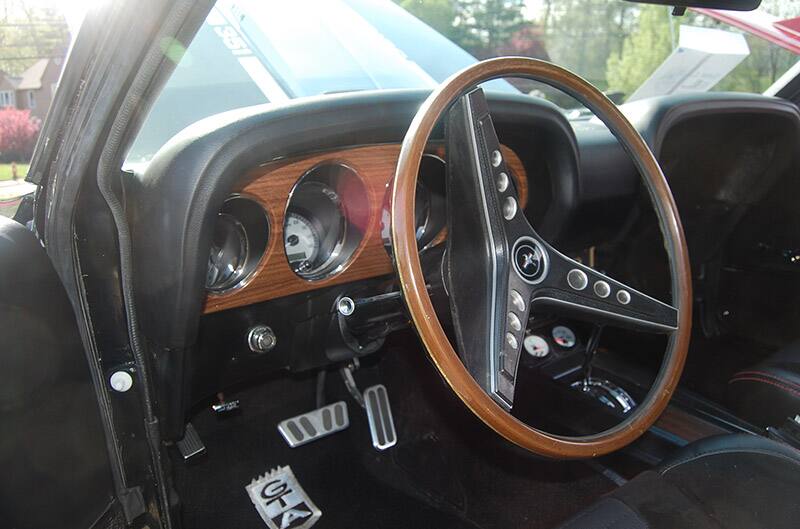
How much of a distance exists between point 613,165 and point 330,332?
1.01 m

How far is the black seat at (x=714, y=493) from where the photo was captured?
1263mm

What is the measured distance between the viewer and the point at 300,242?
1.74m

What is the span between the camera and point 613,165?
6.99ft

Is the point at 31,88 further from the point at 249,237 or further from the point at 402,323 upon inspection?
the point at 402,323

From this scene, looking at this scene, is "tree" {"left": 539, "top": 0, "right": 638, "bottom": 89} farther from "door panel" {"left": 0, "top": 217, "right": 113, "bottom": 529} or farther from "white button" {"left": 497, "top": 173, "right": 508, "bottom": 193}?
"door panel" {"left": 0, "top": 217, "right": 113, "bottom": 529}

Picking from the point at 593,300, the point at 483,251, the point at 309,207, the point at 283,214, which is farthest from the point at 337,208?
the point at 593,300

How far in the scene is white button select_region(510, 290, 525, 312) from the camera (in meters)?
1.28

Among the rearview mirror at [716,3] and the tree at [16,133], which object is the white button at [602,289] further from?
the tree at [16,133]

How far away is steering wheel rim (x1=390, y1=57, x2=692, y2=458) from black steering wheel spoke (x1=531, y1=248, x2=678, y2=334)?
0.22 ft

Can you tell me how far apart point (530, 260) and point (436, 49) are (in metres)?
1.07

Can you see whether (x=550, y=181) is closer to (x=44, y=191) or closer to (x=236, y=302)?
(x=236, y=302)

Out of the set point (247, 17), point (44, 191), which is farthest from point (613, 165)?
point (44, 191)

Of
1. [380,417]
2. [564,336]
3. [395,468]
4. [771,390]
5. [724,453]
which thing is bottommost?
[395,468]

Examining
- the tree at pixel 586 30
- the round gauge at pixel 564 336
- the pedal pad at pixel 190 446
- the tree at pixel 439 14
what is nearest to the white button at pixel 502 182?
the tree at pixel 439 14
